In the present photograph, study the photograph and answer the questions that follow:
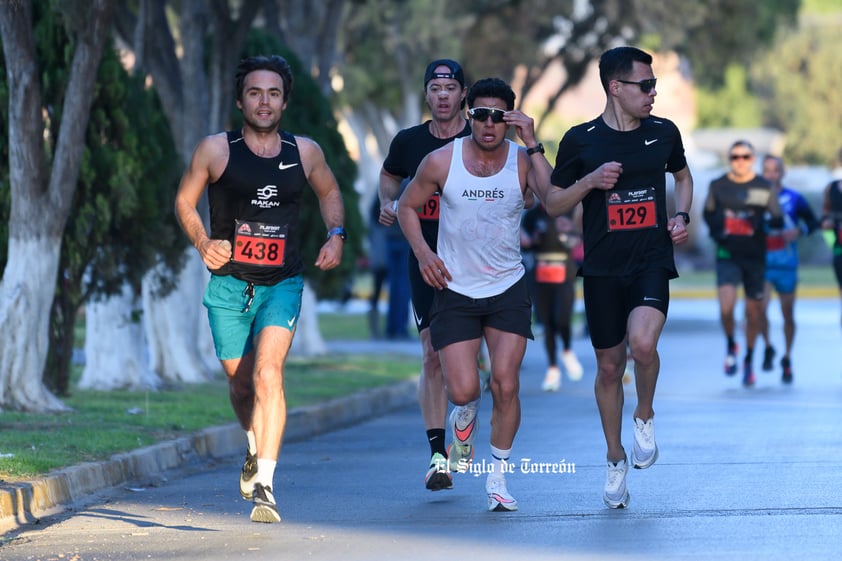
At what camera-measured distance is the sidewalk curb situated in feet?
29.4

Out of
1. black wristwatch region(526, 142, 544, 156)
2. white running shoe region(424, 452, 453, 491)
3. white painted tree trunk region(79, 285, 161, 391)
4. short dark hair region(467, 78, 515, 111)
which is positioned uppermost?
short dark hair region(467, 78, 515, 111)

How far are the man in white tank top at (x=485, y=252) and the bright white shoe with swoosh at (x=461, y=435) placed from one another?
0.21m

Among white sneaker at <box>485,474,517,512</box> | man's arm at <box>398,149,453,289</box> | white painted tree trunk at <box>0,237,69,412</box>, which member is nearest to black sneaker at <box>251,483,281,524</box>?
white sneaker at <box>485,474,517,512</box>

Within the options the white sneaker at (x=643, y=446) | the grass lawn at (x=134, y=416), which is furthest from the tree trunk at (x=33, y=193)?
the white sneaker at (x=643, y=446)

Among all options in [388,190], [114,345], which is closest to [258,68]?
[388,190]

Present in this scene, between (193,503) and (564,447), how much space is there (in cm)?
305

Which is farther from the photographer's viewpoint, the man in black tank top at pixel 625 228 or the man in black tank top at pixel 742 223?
the man in black tank top at pixel 742 223

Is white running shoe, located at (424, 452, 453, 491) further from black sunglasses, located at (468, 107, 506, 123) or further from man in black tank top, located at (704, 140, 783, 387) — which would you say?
man in black tank top, located at (704, 140, 783, 387)

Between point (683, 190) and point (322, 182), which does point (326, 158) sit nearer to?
point (322, 182)

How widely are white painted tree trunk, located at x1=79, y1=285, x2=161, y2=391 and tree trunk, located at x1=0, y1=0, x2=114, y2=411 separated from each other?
2088 millimetres

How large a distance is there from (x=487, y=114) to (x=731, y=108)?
8306 cm

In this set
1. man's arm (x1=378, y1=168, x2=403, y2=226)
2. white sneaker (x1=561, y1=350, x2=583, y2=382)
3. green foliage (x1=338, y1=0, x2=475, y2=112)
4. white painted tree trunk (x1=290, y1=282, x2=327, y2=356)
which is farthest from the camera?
green foliage (x1=338, y1=0, x2=475, y2=112)

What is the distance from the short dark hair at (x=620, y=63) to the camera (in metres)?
8.85

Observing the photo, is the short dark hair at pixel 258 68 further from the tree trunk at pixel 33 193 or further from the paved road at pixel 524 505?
the tree trunk at pixel 33 193
